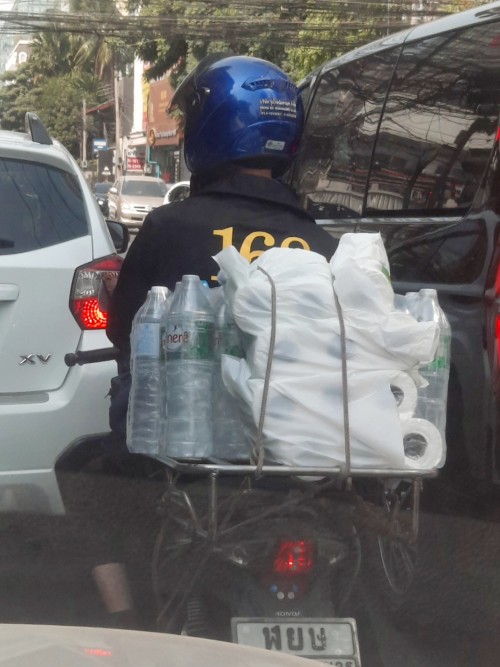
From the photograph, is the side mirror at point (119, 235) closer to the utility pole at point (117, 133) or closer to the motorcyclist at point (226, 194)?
the motorcyclist at point (226, 194)

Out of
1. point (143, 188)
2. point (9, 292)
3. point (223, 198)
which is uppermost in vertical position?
point (223, 198)

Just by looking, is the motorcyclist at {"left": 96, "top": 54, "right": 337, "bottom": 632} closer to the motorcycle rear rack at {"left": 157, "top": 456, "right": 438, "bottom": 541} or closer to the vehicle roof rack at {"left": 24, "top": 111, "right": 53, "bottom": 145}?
the motorcycle rear rack at {"left": 157, "top": 456, "right": 438, "bottom": 541}

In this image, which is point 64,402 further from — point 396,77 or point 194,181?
point 396,77

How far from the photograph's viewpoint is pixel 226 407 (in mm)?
2168

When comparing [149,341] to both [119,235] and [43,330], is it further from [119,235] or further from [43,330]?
[119,235]

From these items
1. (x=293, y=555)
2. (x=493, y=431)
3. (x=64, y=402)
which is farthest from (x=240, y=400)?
(x=64, y=402)

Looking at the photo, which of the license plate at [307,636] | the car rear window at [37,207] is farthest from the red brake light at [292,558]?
the car rear window at [37,207]

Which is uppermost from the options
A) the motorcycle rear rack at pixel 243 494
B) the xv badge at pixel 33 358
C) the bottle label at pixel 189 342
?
the bottle label at pixel 189 342

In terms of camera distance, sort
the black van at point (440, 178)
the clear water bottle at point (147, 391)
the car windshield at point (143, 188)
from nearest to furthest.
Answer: the clear water bottle at point (147, 391) → the black van at point (440, 178) → the car windshield at point (143, 188)

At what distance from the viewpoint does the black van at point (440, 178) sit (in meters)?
3.31

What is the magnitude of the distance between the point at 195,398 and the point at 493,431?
141 centimetres

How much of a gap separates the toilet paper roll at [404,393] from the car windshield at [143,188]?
28236 millimetres

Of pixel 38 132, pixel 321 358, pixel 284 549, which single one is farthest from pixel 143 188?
pixel 321 358

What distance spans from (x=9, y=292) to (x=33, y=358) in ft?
0.86
